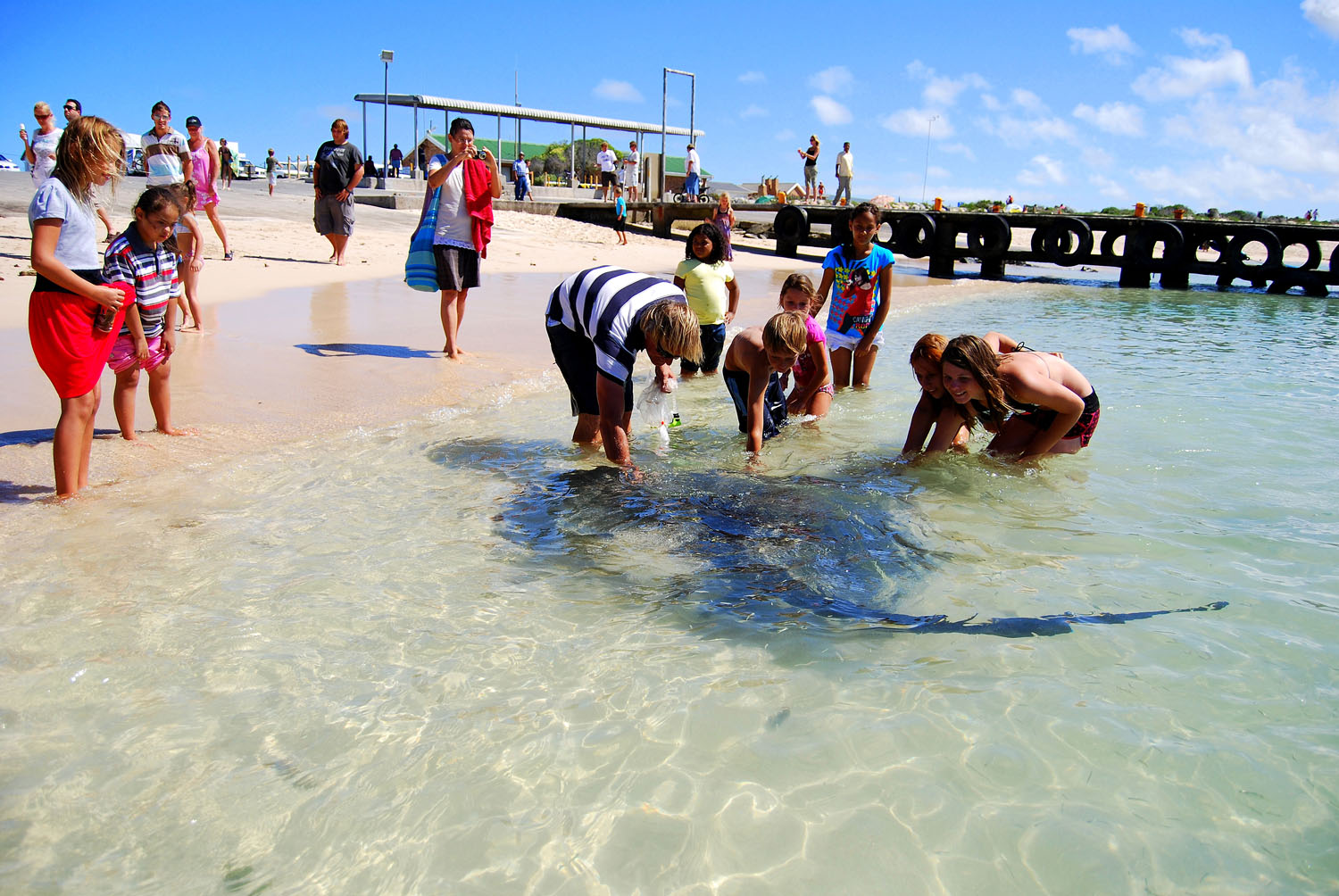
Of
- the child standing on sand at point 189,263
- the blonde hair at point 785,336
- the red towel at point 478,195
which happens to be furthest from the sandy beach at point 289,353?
the blonde hair at point 785,336

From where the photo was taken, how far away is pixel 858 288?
6.52m

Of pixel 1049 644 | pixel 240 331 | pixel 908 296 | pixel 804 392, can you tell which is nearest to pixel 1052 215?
pixel 908 296

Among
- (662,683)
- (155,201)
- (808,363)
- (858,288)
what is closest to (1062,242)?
(858,288)

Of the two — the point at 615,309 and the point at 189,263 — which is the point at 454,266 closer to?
the point at 189,263

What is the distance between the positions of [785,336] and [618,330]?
0.99 meters

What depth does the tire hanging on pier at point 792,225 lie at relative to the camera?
21719 mm

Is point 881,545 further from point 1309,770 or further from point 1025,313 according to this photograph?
point 1025,313

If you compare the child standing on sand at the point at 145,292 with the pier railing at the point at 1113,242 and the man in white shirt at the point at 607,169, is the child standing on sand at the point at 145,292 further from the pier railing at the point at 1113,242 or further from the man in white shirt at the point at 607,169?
the man in white shirt at the point at 607,169

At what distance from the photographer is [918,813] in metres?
2.21

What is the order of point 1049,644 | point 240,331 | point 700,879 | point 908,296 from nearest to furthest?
1. point 700,879
2. point 1049,644
3. point 240,331
4. point 908,296

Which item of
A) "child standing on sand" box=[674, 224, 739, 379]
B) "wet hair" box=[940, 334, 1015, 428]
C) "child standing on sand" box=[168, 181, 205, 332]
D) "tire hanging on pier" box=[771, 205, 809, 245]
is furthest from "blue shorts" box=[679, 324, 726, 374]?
"tire hanging on pier" box=[771, 205, 809, 245]

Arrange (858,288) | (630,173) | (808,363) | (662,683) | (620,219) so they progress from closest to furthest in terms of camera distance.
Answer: (662,683) → (808,363) → (858,288) → (620,219) → (630,173)

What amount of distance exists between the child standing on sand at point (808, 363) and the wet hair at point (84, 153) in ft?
11.6

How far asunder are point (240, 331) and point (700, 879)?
22.5ft
